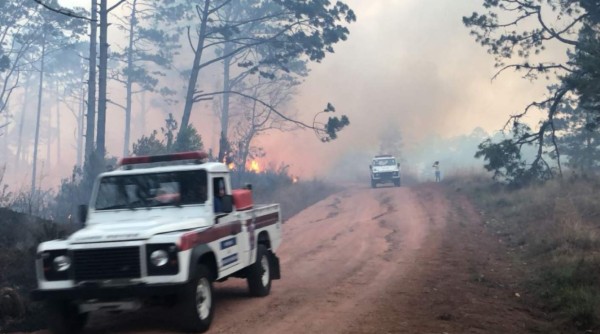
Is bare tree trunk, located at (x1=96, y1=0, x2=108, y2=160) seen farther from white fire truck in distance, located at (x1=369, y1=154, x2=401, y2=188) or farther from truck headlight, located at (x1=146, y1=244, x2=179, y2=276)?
truck headlight, located at (x1=146, y1=244, x2=179, y2=276)

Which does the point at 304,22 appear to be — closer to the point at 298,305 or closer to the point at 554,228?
the point at 554,228

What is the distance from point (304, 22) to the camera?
29.4 metres

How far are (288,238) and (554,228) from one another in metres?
7.84

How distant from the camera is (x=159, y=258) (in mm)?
7465

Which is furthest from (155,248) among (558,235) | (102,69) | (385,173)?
(385,173)

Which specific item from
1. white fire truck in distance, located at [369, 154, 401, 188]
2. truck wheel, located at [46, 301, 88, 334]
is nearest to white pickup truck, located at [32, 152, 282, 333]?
truck wheel, located at [46, 301, 88, 334]

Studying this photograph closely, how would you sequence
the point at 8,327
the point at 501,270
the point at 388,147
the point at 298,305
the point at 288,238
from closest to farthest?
the point at 8,327
the point at 298,305
the point at 501,270
the point at 288,238
the point at 388,147

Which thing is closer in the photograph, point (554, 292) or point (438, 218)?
point (554, 292)

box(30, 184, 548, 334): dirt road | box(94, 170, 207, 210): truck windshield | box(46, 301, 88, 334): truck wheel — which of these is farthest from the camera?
box(94, 170, 207, 210): truck windshield

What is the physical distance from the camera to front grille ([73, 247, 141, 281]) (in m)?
7.41

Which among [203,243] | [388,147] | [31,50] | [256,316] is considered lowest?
[256,316]

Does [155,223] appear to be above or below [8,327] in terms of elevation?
above

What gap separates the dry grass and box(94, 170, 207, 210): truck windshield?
572cm

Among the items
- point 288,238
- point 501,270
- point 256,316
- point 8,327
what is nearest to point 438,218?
point 288,238
